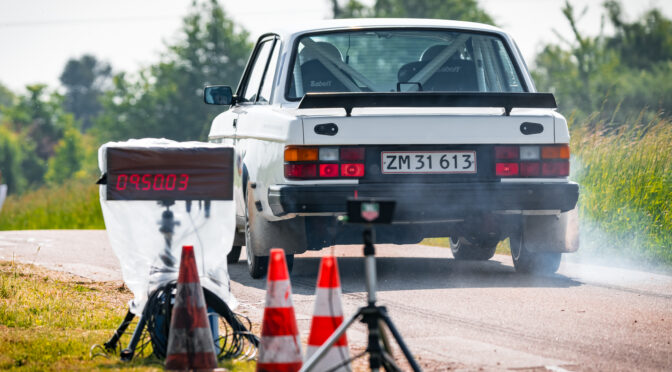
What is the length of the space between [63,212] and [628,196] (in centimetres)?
1406

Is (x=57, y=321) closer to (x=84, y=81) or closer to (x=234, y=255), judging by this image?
(x=234, y=255)

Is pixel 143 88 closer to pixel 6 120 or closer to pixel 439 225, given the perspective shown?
pixel 6 120

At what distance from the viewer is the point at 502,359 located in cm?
518

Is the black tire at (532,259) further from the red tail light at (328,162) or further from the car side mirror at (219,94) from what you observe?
the car side mirror at (219,94)

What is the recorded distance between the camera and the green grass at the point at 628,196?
1080cm

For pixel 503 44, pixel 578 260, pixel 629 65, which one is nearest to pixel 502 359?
pixel 503 44

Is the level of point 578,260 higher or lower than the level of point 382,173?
lower

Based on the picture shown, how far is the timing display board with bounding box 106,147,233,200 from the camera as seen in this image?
5195 mm

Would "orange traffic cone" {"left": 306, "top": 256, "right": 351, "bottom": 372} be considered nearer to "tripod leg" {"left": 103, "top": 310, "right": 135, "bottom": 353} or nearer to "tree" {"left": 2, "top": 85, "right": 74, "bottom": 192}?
"tripod leg" {"left": 103, "top": 310, "right": 135, "bottom": 353}

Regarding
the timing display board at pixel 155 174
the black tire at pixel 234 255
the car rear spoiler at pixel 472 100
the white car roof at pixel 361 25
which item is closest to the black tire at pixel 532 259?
the car rear spoiler at pixel 472 100

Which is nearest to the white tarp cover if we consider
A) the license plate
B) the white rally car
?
the white rally car

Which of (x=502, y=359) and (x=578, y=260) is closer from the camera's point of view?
(x=502, y=359)

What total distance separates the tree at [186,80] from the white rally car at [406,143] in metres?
65.2

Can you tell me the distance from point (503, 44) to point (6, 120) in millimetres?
115394
